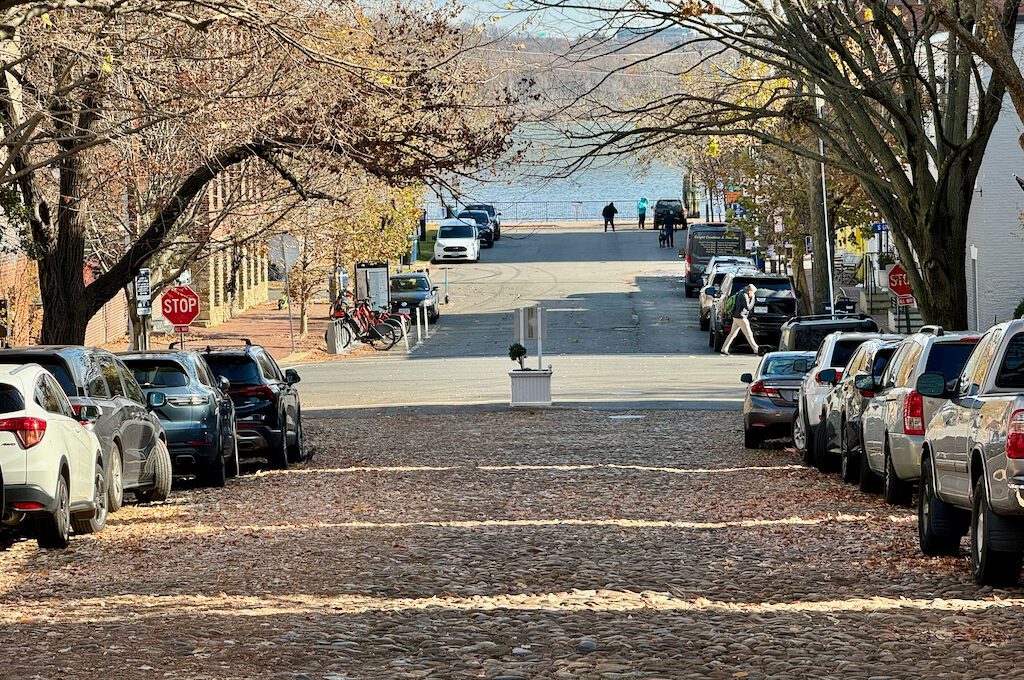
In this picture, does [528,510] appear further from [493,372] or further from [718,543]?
[493,372]

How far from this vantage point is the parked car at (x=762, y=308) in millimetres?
43625

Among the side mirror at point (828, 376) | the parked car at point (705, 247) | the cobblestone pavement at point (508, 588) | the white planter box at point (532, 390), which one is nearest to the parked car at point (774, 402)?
the side mirror at point (828, 376)

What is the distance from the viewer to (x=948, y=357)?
50.3 ft

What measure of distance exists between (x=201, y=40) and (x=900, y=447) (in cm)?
1220

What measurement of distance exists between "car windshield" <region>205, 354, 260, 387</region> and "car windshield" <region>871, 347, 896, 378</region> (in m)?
7.88

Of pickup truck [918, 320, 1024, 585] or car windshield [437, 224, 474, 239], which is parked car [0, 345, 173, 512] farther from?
car windshield [437, 224, 474, 239]

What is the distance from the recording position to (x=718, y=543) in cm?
1313

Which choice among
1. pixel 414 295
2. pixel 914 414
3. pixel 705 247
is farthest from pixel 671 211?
pixel 914 414

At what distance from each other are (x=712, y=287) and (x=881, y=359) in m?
30.4

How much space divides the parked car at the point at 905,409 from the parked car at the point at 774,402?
5.57 m

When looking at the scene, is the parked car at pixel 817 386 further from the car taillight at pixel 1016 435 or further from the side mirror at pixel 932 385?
the car taillight at pixel 1016 435

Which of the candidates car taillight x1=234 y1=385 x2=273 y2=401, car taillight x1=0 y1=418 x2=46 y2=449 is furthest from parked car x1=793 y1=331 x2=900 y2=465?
car taillight x1=0 y1=418 x2=46 y2=449

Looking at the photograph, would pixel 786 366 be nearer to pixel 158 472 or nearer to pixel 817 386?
pixel 817 386

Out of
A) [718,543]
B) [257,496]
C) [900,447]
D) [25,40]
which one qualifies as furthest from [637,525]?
[25,40]
